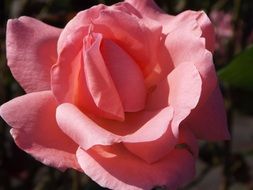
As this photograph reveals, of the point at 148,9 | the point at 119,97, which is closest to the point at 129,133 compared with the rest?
the point at 119,97

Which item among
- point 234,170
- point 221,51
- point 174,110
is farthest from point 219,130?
point 221,51

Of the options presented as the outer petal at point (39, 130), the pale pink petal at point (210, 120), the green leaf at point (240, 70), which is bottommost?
the green leaf at point (240, 70)

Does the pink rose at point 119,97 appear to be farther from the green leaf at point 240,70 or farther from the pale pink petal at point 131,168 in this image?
the green leaf at point 240,70

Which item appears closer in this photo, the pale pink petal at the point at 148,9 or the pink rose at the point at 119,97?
the pink rose at the point at 119,97

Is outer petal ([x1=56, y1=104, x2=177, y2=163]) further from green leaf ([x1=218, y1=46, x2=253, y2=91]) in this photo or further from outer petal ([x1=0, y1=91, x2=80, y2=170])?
green leaf ([x1=218, y1=46, x2=253, y2=91])

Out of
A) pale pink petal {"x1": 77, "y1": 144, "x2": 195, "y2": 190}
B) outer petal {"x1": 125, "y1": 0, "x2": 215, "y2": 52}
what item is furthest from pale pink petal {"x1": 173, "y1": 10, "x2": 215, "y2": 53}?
pale pink petal {"x1": 77, "y1": 144, "x2": 195, "y2": 190}

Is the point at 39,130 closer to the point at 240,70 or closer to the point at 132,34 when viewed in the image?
the point at 132,34

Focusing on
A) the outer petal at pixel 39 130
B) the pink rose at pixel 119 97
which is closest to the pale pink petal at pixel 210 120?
the pink rose at pixel 119 97

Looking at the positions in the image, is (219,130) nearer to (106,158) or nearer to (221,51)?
(106,158)
